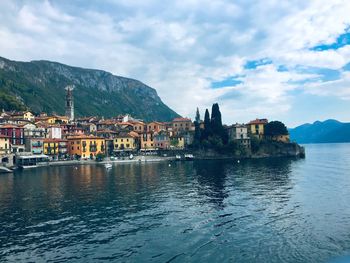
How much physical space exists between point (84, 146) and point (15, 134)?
77.8 feet

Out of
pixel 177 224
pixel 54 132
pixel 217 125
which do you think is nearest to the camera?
pixel 177 224

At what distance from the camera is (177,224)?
98.0 ft

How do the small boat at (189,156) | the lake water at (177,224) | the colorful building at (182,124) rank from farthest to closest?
1. the colorful building at (182,124)
2. the small boat at (189,156)
3. the lake water at (177,224)

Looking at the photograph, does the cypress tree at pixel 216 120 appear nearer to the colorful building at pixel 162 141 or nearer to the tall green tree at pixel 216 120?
the tall green tree at pixel 216 120

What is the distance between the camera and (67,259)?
22.1m

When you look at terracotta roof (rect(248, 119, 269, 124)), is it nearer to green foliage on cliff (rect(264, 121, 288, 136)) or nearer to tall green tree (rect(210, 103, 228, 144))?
green foliage on cliff (rect(264, 121, 288, 136))

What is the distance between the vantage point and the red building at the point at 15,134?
106600 millimetres

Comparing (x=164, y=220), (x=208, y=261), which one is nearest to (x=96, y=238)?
(x=164, y=220)

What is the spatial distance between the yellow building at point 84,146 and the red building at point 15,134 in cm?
1689

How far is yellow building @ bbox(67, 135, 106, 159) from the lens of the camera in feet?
388

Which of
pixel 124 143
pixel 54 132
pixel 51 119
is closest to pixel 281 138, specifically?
pixel 124 143

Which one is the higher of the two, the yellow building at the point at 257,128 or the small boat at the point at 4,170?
the yellow building at the point at 257,128

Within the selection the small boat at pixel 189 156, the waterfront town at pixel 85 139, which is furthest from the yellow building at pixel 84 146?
the small boat at pixel 189 156

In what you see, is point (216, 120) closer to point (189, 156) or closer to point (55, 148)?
point (189, 156)
